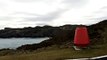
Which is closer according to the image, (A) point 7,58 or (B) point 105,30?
(A) point 7,58

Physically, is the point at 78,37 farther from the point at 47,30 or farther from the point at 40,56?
the point at 47,30

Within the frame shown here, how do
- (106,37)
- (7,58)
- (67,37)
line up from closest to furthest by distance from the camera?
(7,58) < (106,37) < (67,37)

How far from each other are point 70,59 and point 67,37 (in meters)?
8.37

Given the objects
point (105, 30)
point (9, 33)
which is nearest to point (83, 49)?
point (105, 30)

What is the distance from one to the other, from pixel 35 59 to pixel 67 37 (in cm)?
830

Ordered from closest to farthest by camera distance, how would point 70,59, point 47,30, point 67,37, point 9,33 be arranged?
point 70,59
point 67,37
point 47,30
point 9,33

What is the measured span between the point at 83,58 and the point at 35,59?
1.88 meters

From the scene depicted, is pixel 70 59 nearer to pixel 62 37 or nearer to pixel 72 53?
pixel 72 53

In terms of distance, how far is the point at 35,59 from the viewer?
1357 centimetres

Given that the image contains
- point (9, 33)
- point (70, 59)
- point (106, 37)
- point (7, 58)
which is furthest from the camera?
point (9, 33)

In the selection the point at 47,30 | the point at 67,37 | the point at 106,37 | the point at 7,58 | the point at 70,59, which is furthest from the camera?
the point at 47,30

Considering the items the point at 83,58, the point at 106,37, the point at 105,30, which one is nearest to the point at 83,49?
the point at 83,58

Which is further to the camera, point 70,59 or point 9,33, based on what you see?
point 9,33

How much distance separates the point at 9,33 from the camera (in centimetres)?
12625
